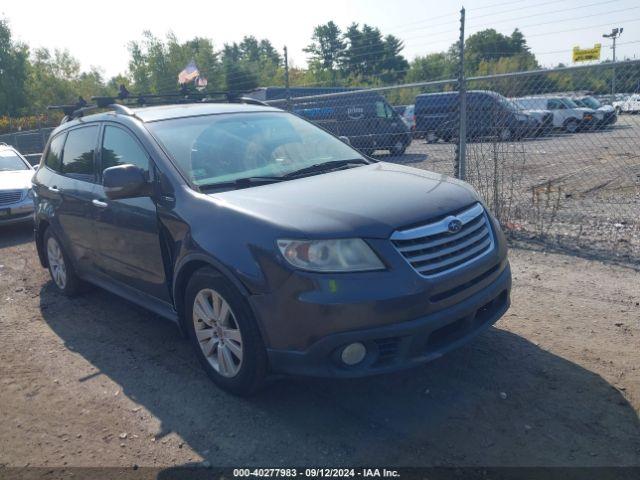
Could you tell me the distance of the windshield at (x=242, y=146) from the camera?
12.4ft

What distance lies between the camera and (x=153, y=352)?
4176mm

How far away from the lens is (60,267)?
5566mm

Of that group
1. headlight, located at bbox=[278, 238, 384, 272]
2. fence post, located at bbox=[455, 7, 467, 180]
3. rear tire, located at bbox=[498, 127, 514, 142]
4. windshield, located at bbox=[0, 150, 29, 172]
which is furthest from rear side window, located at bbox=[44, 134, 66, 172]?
windshield, located at bbox=[0, 150, 29, 172]

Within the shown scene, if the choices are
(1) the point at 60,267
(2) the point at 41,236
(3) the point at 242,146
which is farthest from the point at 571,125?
(2) the point at 41,236

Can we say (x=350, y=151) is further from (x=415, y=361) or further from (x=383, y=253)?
(x=415, y=361)

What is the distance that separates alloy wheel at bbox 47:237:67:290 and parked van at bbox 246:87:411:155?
15.1ft

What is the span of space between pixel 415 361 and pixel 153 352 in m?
2.17

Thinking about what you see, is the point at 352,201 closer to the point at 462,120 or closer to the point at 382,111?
the point at 462,120

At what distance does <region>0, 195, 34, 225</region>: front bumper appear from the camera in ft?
28.8

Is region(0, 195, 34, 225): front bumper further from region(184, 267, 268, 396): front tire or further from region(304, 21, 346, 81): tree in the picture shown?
region(304, 21, 346, 81): tree

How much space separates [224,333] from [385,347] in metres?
0.99

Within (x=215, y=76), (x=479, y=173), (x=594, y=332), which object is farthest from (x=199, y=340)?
(x=215, y=76)

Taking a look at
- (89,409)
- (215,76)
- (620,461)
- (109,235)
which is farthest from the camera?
(215,76)

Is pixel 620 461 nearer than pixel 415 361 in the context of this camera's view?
Yes
